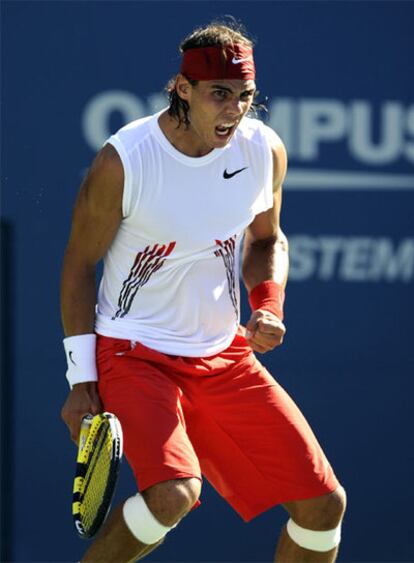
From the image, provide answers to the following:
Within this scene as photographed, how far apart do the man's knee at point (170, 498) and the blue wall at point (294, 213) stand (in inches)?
83.5

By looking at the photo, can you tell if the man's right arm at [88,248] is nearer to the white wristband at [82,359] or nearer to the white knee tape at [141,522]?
the white wristband at [82,359]

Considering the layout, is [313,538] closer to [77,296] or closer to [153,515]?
[153,515]

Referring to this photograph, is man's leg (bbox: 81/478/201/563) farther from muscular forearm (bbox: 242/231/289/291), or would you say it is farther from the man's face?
the man's face

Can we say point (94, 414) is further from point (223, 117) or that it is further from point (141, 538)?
point (223, 117)

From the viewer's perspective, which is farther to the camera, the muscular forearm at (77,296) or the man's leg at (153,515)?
the muscular forearm at (77,296)

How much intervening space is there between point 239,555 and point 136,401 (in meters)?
2.38

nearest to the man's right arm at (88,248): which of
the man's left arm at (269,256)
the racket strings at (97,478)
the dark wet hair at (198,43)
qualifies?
the racket strings at (97,478)

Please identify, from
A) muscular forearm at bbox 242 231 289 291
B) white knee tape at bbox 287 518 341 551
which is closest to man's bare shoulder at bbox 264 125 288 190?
muscular forearm at bbox 242 231 289 291

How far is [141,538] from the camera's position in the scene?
14.9 feet

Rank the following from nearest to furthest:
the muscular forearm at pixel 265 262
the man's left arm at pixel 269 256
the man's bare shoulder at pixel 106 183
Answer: the man's bare shoulder at pixel 106 183
the man's left arm at pixel 269 256
the muscular forearm at pixel 265 262

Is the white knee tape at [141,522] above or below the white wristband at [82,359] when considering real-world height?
below

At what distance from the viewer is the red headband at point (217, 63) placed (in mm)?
4684

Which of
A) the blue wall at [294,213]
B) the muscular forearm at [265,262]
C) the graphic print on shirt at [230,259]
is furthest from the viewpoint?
the blue wall at [294,213]

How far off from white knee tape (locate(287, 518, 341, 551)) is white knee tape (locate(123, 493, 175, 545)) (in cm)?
50
